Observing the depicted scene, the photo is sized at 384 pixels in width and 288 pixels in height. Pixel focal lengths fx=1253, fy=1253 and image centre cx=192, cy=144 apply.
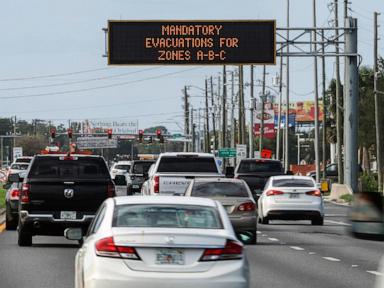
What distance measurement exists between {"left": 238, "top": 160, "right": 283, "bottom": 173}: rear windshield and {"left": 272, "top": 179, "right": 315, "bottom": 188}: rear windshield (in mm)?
5951

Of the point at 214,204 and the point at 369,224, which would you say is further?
the point at 214,204

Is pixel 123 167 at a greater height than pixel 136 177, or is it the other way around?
pixel 123 167

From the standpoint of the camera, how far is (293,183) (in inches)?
1422

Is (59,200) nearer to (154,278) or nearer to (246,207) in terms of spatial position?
(246,207)

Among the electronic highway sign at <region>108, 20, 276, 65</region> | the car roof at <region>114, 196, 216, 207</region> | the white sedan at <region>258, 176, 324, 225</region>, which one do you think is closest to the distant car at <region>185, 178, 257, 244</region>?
the white sedan at <region>258, 176, 324, 225</region>

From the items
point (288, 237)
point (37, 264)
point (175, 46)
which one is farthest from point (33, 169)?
point (175, 46)

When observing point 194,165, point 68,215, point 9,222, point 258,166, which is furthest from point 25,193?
point 258,166

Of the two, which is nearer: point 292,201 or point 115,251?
point 115,251

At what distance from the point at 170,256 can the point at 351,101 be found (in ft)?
138

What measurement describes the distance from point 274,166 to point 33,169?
18.8 meters

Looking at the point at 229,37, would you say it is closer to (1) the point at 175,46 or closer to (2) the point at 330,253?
(1) the point at 175,46

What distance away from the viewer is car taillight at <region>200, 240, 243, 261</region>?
11789 mm

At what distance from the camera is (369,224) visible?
7.05 meters

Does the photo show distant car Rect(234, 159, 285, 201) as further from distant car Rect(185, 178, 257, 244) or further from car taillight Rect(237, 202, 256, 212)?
car taillight Rect(237, 202, 256, 212)
